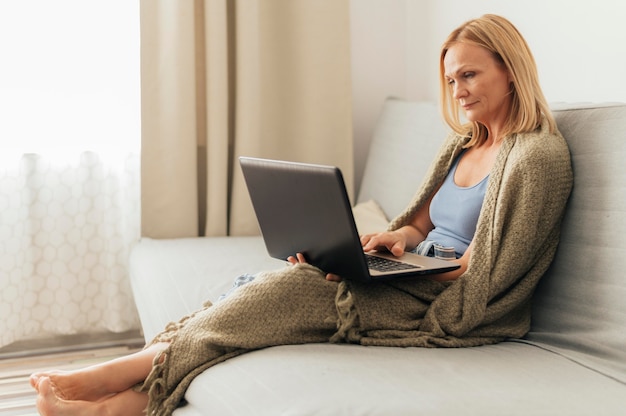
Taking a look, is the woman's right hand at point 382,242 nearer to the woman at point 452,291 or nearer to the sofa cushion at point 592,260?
the woman at point 452,291

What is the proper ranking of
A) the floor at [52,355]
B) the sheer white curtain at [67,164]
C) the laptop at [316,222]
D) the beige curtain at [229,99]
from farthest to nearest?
1. the beige curtain at [229,99]
2. the sheer white curtain at [67,164]
3. the floor at [52,355]
4. the laptop at [316,222]

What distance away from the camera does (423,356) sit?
1.51 meters

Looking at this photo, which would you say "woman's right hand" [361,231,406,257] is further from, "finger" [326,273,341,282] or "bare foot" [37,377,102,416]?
"bare foot" [37,377,102,416]

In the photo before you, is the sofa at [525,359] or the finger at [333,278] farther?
the finger at [333,278]

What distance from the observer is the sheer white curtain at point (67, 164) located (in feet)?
8.91

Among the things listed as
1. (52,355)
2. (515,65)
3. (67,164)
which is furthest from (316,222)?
(52,355)

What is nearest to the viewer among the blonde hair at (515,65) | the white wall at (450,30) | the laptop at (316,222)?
the laptop at (316,222)

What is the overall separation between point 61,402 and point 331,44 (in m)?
1.84

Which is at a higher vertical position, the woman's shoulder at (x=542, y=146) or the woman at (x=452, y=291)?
the woman's shoulder at (x=542, y=146)

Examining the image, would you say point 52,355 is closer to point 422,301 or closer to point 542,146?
point 422,301

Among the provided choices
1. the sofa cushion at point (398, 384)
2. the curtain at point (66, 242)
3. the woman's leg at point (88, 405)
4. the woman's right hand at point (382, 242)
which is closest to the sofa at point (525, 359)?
the sofa cushion at point (398, 384)

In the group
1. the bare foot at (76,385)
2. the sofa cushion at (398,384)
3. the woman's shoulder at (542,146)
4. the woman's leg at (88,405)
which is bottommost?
the woman's leg at (88,405)

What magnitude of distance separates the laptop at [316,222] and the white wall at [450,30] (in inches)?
31.1

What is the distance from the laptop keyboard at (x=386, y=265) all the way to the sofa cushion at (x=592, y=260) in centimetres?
32
